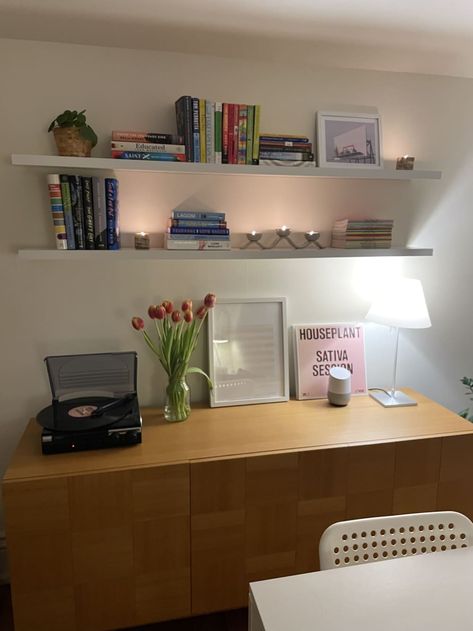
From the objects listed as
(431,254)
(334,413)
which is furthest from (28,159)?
(431,254)

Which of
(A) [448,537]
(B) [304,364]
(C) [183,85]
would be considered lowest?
(A) [448,537]

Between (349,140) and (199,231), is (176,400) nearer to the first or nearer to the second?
(199,231)

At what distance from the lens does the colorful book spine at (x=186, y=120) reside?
1807 mm

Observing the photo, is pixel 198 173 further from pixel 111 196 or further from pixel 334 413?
pixel 334 413

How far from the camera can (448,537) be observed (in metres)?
1.27

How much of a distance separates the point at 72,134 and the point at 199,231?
57cm

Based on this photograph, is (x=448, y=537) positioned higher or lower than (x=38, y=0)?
lower

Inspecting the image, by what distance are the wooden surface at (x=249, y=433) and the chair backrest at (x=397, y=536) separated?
1.69ft

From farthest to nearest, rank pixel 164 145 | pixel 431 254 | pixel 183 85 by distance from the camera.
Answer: pixel 431 254 < pixel 183 85 < pixel 164 145

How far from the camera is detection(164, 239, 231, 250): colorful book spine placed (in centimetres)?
190

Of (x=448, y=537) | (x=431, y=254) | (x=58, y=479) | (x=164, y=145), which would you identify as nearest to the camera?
(x=448, y=537)

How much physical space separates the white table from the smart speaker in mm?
972

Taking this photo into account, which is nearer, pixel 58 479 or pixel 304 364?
pixel 58 479

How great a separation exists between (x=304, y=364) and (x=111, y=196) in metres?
1.09
